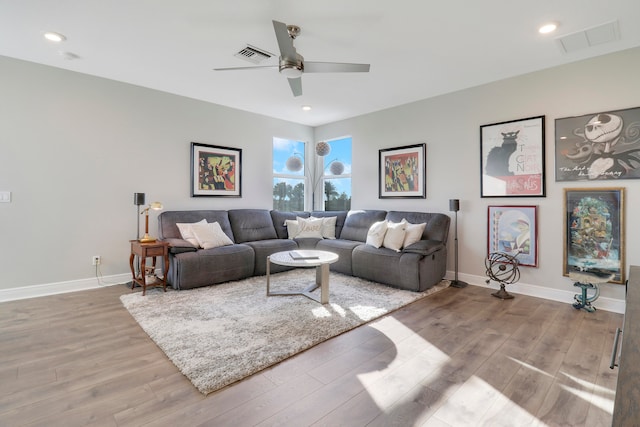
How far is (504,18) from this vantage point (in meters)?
2.54

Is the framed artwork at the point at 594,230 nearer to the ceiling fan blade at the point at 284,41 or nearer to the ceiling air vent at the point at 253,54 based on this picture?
the ceiling fan blade at the point at 284,41

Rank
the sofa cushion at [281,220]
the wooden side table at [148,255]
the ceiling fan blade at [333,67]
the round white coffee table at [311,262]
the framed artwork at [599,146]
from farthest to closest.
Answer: the sofa cushion at [281,220]
the wooden side table at [148,255]
the round white coffee table at [311,262]
the framed artwork at [599,146]
the ceiling fan blade at [333,67]

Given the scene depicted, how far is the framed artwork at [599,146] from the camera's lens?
303 centimetres

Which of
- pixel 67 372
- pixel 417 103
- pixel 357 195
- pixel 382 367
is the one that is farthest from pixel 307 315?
pixel 417 103

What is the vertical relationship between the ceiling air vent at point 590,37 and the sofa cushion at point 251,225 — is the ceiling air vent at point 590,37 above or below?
above

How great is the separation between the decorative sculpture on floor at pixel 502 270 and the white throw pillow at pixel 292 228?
9.23 feet

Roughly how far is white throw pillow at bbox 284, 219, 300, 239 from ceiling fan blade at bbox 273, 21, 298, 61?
10.1 feet

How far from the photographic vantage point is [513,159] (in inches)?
148

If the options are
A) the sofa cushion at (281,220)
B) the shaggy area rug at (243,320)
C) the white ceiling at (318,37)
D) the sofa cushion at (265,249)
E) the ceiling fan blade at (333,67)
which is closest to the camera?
the shaggy area rug at (243,320)

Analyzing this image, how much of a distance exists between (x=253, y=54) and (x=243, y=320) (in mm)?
2589

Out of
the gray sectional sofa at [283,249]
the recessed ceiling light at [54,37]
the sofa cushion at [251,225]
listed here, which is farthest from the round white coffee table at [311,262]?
the recessed ceiling light at [54,37]

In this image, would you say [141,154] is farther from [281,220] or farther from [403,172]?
[403,172]

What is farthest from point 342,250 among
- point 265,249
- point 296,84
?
point 296,84

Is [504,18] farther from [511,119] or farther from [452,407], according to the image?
[452,407]
